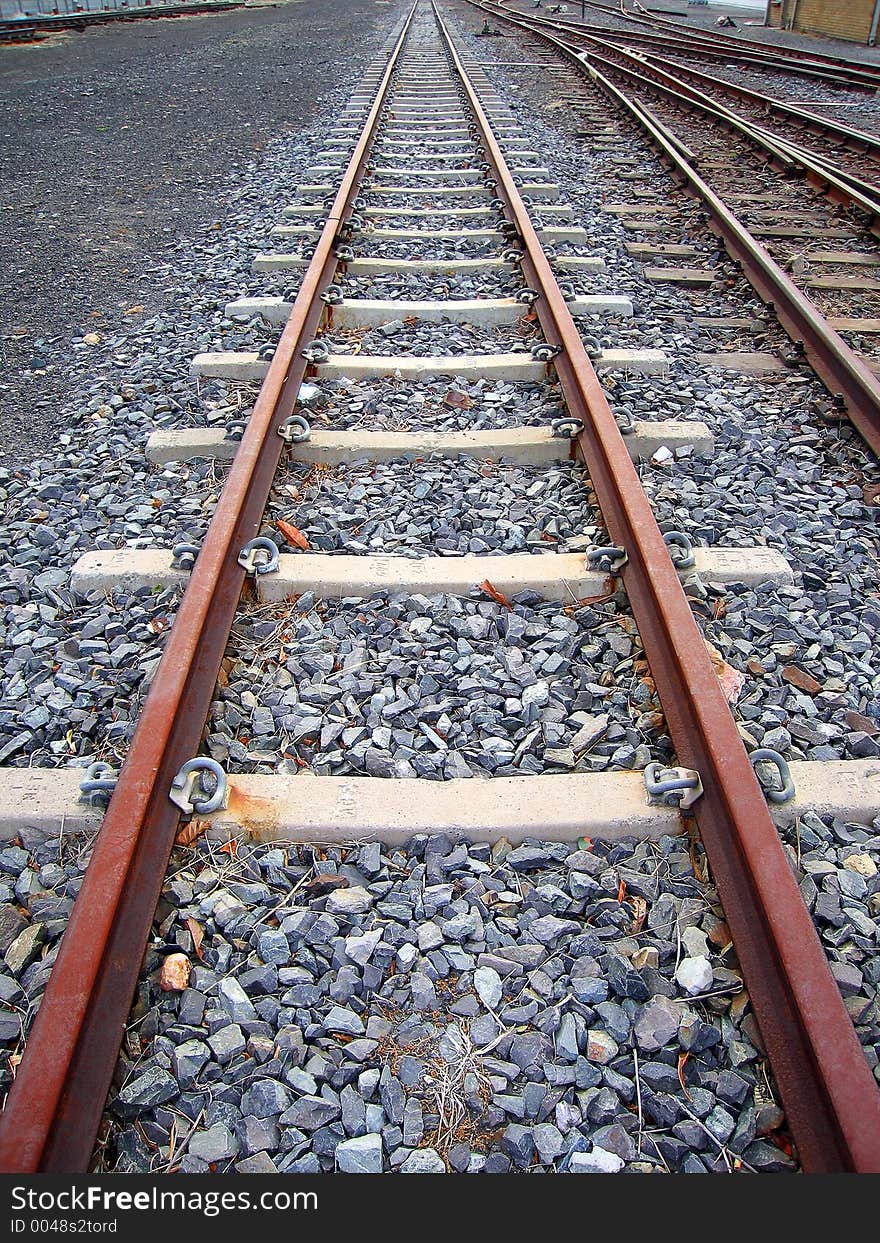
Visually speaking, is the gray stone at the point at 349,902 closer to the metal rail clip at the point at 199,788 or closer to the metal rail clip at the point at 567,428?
the metal rail clip at the point at 199,788

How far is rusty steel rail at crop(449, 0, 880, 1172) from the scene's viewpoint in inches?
59.0

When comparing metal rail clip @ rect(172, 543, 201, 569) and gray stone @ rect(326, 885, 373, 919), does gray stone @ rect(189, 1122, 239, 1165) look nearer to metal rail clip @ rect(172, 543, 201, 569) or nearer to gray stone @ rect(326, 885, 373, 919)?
gray stone @ rect(326, 885, 373, 919)

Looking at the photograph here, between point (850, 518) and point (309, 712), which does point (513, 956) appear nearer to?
point (309, 712)

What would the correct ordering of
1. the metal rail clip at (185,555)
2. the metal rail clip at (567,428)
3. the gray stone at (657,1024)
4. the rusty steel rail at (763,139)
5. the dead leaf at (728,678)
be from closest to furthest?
the gray stone at (657,1024)
the dead leaf at (728,678)
the metal rail clip at (185,555)
the metal rail clip at (567,428)
the rusty steel rail at (763,139)

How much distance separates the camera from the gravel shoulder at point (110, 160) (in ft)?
16.8

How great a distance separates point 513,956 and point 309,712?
0.88 m

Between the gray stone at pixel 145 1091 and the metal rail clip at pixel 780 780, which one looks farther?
the metal rail clip at pixel 780 780

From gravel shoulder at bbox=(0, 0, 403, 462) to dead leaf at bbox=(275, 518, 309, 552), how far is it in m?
1.51

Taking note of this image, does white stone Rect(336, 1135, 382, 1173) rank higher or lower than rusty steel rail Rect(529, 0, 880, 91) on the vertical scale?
lower

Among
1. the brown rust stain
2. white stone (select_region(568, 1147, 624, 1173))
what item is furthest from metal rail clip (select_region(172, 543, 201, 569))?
white stone (select_region(568, 1147, 624, 1173))

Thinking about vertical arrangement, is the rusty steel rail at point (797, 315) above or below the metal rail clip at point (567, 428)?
above

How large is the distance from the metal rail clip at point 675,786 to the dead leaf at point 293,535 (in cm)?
141

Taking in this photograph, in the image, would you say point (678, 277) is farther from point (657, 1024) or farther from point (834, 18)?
point (834, 18)

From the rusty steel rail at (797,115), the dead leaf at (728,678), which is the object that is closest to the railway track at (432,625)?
the dead leaf at (728,678)
